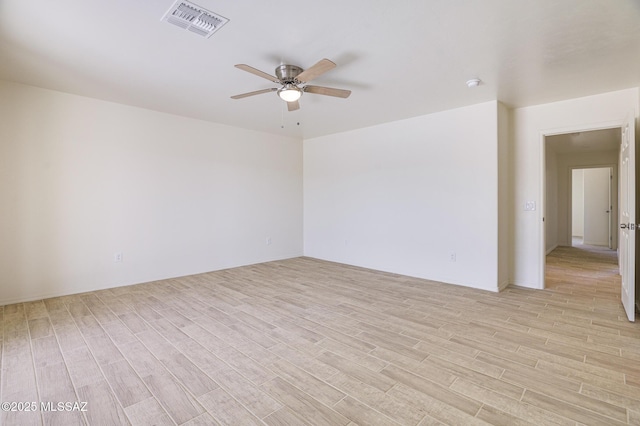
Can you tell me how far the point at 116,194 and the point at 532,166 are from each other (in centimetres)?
596

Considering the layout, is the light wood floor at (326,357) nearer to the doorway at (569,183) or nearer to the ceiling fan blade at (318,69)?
the ceiling fan blade at (318,69)

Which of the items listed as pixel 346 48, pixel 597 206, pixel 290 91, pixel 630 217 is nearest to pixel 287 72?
pixel 290 91

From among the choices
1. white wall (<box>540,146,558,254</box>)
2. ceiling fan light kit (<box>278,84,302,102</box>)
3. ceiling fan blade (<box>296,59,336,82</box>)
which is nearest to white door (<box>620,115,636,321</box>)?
ceiling fan blade (<box>296,59,336,82</box>)

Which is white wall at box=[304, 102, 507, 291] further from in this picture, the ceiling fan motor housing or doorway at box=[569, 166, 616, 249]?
doorway at box=[569, 166, 616, 249]

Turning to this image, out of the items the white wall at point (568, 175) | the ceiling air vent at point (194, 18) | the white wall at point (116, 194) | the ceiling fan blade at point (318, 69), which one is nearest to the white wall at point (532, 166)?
the ceiling fan blade at point (318, 69)

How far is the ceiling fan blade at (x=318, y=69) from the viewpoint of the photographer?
2374 mm

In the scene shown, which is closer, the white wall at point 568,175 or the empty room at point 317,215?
the empty room at point 317,215

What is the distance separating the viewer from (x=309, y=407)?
176 centimetres

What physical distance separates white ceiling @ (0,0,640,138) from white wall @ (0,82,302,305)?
0.50 metres

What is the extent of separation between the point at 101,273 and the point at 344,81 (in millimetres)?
4167

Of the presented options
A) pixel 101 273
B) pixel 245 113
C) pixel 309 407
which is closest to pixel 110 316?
pixel 101 273

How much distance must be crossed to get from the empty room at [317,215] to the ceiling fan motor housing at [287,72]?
1.2 inches

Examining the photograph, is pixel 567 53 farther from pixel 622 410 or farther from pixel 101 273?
pixel 101 273

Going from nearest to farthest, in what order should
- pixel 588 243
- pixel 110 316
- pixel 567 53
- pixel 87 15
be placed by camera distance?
1. pixel 87 15
2. pixel 567 53
3. pixel 110 316
4. pixel 588 243
